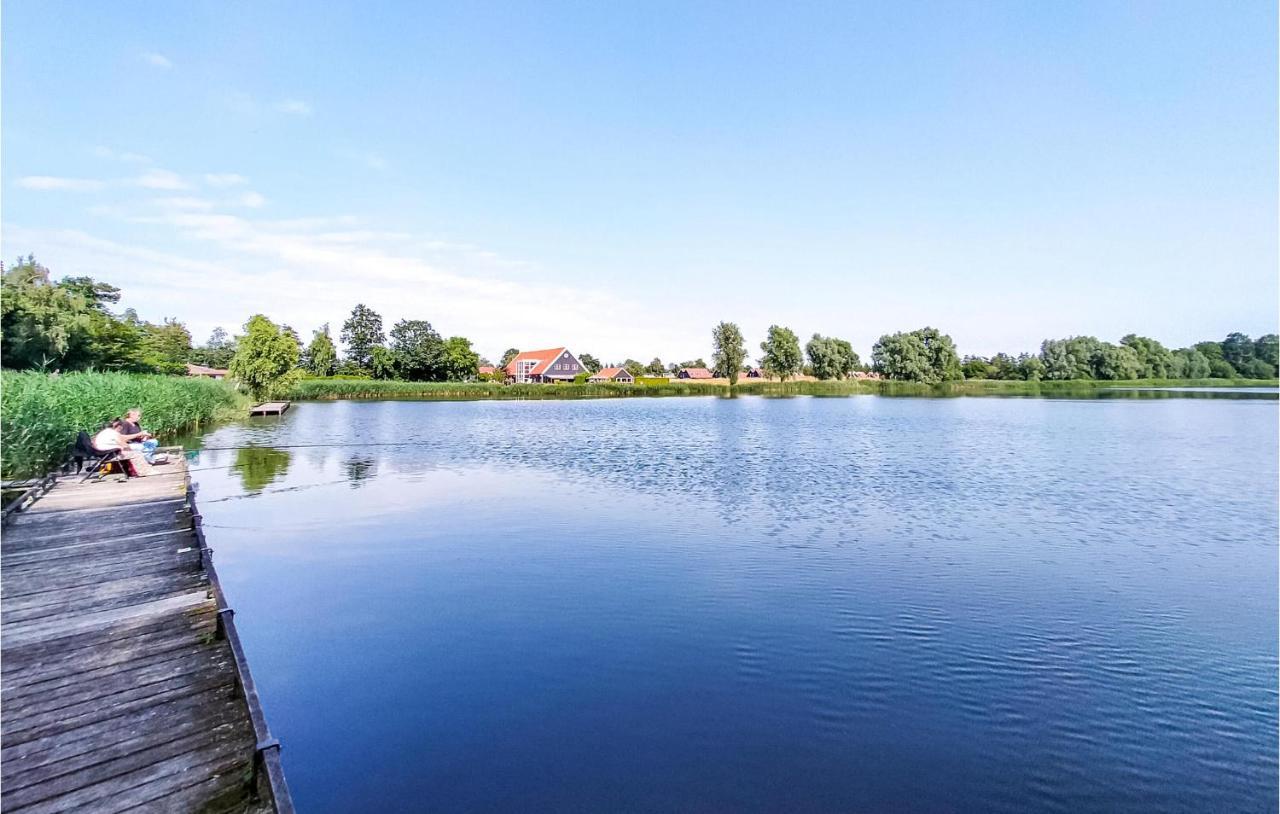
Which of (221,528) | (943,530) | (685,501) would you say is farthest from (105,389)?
(943,530)

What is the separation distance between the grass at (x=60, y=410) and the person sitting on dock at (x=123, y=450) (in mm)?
1341

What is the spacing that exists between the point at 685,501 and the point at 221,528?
33.0 ft

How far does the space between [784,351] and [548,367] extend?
133ft

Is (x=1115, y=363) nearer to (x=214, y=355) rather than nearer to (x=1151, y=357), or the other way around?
(x=1151, y=357)

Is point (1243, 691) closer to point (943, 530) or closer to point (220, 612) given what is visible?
point (943, 530)

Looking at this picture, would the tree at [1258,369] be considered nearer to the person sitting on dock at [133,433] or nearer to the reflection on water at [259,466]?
A: the reflection on water at [259,466]

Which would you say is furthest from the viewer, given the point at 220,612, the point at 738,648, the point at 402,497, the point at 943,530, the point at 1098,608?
the point at 402,497

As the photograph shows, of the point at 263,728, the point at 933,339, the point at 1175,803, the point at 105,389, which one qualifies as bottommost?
the point at 1175,803

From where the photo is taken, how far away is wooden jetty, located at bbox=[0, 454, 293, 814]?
379 centimetres

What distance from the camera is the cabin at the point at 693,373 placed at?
123 metres

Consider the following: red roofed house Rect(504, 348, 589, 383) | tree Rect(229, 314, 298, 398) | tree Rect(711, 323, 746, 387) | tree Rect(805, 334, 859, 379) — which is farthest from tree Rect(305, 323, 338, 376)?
tree Rect(805, 334, 859, 379)

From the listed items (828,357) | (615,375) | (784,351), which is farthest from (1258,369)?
(615,375)

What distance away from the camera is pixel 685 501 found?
1585 cm

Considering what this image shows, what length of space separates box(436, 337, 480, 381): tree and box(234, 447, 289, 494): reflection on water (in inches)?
2609
